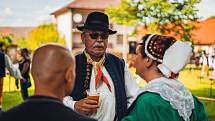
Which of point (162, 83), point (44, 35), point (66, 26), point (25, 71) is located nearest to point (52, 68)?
point (162, 83)

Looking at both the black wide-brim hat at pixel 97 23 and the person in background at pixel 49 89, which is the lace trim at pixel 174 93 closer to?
the person in background at pixel 49 89

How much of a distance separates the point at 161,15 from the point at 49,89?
32.8 meters

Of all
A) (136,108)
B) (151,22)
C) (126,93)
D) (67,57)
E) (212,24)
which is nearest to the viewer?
(67,57)

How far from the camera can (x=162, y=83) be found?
2.81 metres

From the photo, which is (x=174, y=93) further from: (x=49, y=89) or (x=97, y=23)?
(x=97, y=23)

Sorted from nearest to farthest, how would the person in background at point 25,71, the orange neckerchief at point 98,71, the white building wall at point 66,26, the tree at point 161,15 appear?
the orange neckerchief at point 98,71 < the person in background at point 25,71 < the tree at point 161,15 < the white building wall at point 66,26

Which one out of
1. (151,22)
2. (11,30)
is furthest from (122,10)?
(11,30)

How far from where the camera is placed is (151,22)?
113 feet

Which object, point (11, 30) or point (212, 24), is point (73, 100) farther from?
point (11, 30)

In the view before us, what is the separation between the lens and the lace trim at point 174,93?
2768 millimetres

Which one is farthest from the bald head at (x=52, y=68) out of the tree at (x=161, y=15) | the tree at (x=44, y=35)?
the tree at (x=44, y=35)

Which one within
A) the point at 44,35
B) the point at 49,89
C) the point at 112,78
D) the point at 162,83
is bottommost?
the point at 44,35

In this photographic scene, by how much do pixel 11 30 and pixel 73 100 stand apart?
12763 cm

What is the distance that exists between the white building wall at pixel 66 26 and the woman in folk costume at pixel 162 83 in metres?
46.7
